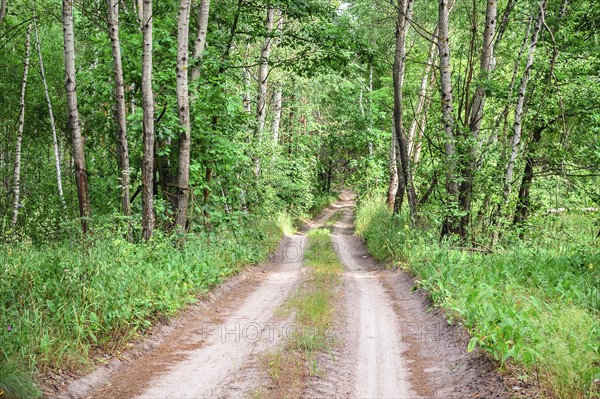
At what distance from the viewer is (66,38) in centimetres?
985

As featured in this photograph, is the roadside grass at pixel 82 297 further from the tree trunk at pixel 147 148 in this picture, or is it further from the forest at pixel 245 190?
the tree trunk at pixel 147 148

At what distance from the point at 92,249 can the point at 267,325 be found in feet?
10.2

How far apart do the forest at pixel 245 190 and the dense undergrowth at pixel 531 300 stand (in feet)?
0.10

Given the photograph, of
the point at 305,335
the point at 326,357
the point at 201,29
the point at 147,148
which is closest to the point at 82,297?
the point at 305,335

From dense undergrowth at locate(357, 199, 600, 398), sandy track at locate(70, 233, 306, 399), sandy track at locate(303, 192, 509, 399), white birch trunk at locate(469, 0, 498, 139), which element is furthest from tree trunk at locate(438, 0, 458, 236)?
sandy track at locate(70, 233, 306, 399)

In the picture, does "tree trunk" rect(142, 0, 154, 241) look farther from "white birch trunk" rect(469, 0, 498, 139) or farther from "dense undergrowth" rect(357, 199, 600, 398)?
"white birch trunk" rect(469, 0, 498, 139)

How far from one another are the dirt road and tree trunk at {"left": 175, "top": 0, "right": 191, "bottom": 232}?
94.0 inches

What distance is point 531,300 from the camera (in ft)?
21.0

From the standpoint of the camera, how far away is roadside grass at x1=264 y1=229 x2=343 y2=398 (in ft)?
17.4

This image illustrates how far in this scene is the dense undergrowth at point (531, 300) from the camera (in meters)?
4.65

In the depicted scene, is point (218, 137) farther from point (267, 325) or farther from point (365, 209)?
point (365, 209)

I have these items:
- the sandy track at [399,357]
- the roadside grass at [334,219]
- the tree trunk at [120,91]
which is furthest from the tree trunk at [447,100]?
the roadside grass at [334,219]

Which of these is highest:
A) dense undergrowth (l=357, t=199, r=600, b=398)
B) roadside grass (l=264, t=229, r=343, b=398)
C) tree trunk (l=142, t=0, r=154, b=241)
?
tree trunk (l=142, t=0, r=154, b=241)

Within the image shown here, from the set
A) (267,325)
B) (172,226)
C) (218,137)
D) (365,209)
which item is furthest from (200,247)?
(365,209)
